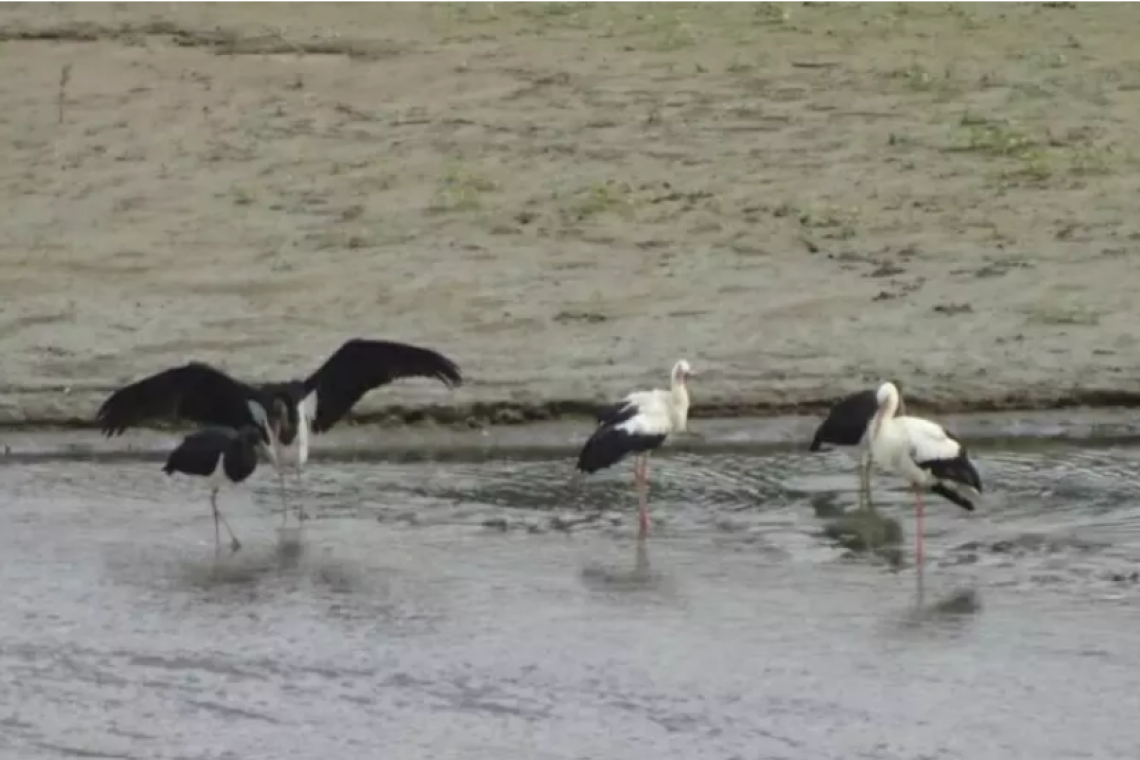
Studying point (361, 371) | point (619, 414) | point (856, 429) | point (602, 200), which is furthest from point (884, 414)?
point (602, 200)

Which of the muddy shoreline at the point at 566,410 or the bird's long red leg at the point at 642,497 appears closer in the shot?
the bird's long red leg at the point at 642,497

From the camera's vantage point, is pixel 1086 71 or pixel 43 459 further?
pixel 1086 71

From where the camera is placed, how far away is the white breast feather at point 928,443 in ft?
35.4

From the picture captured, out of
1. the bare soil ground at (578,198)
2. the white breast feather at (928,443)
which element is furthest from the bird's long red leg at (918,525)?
the bare soil ground at (578,198)

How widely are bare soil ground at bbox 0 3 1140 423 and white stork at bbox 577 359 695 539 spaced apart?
1.38 meters

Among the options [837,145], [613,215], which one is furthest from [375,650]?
[837,145]

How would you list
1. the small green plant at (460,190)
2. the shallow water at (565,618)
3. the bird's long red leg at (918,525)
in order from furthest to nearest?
the small green plant at (460,190) < the bird's long red leg at (918,525) < the shallow water at (565,618)

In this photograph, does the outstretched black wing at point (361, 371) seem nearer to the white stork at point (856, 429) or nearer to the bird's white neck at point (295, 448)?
the bird's white neck at point (295, 448)

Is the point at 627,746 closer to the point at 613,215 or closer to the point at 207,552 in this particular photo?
the point at 207,552

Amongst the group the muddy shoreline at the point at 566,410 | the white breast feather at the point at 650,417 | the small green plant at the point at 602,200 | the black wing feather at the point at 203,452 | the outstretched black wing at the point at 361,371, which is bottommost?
the muddy shoreline at the point at 566,410

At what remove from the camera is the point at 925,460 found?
10.8 metres

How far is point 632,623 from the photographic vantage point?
929cm

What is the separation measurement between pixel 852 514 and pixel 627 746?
11.4 feet

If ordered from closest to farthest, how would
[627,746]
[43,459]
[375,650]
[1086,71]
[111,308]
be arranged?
[627,746], [375,650], [43,459], [111,308], [1086,71]
